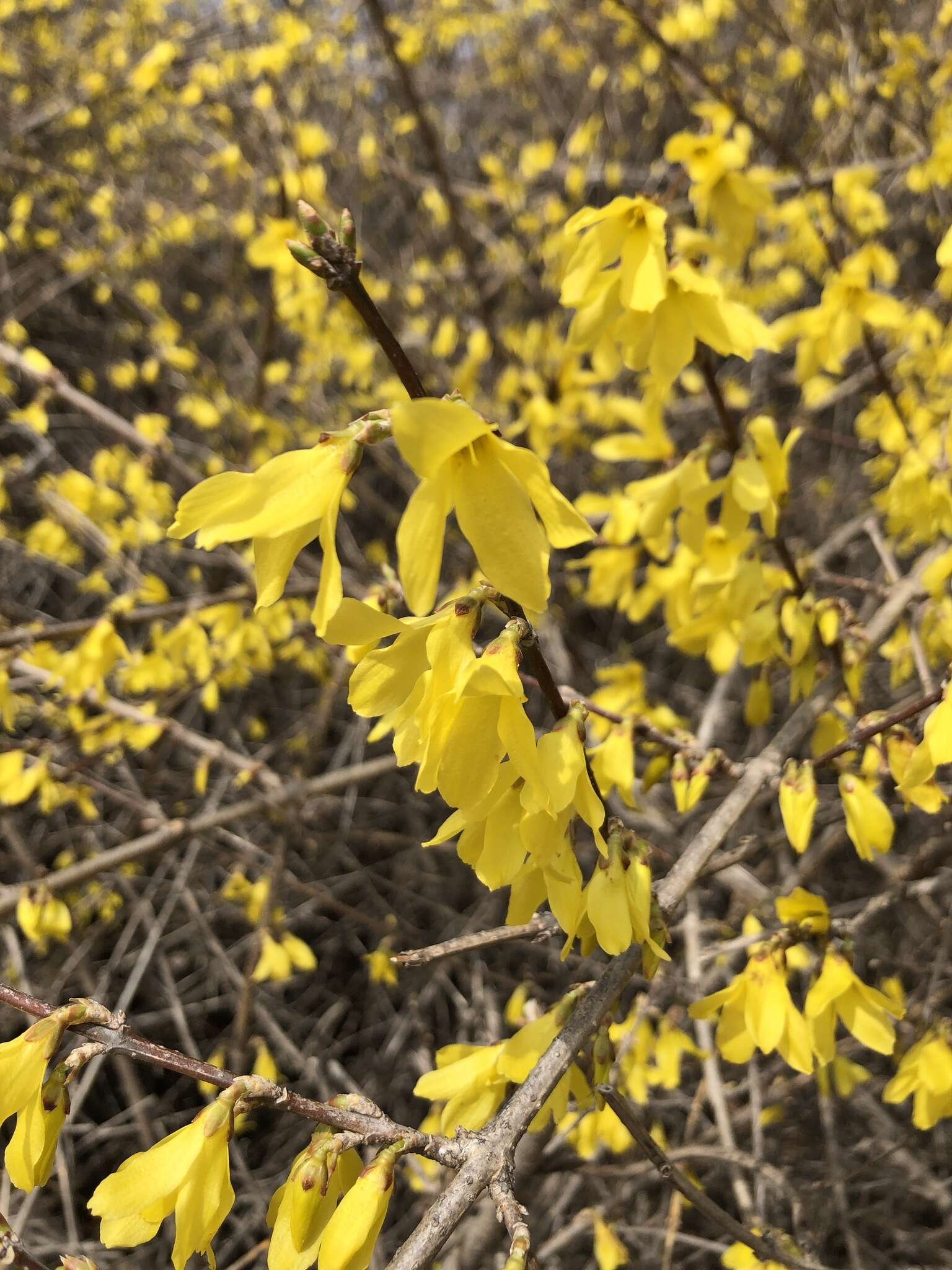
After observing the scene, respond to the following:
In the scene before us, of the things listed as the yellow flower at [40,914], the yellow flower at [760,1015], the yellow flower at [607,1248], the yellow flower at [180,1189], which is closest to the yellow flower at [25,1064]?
the yellow flower at [180,1189]

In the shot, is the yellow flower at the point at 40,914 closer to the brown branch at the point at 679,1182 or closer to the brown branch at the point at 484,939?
the brown branch at the point at 484,939

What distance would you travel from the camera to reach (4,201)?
20.5 ft

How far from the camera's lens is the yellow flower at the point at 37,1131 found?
0.94m

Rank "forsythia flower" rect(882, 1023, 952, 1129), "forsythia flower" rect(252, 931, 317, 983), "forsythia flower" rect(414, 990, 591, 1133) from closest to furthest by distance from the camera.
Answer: "forsythia flower" rect(414, 990, 591, 1133) < "forsythia flower" rect(882, 1023, 952, 1129) < "forsythia flower" rect(252, 931, 317, 983)

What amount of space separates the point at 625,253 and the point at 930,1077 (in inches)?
55.7

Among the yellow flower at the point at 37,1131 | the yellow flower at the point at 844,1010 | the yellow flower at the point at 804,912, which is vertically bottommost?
the yellow flower at the point at 844,1010

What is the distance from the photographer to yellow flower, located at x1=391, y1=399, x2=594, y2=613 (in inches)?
32.9

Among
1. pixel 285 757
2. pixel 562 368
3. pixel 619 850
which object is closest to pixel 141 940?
pixel 285 757

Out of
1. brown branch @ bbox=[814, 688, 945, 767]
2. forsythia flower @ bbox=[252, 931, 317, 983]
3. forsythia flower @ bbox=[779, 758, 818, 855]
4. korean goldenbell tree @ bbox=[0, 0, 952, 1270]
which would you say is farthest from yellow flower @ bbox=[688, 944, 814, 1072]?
forsythia flower @ bbox=[252, 931, 317, 983]

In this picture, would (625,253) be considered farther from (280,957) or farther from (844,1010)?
(280,957)

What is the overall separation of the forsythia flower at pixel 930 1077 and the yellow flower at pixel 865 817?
1.24ft

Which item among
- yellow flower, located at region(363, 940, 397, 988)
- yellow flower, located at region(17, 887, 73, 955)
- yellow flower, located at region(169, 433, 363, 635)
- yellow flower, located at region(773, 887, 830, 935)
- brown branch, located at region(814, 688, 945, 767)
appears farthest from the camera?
yellow flower, located at region(363, 940, 397, 988)

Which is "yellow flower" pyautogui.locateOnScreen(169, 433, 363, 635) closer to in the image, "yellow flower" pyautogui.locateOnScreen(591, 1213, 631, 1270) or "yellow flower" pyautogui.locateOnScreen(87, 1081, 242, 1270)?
"yellow flower" pyautogui.locateOnScreen(87, 1081, 242, 1270)

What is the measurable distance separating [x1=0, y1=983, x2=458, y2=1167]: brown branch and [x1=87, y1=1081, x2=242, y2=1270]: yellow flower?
0.04 m
